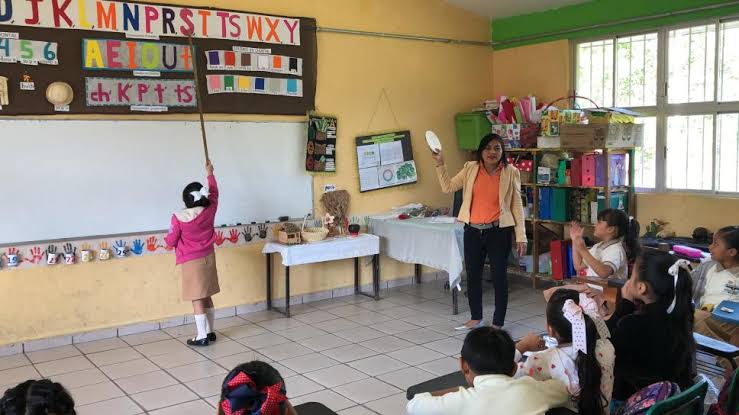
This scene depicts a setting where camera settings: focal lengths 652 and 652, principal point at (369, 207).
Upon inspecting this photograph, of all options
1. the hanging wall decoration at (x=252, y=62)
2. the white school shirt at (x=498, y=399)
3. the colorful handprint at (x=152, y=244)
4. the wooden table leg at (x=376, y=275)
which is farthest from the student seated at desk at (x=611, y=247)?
the colorful handprint at (x=152, y=244)

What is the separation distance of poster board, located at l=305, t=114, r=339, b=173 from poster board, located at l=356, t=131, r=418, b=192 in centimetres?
32

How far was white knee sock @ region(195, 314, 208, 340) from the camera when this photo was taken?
480 centimetres

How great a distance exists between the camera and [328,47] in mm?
6109

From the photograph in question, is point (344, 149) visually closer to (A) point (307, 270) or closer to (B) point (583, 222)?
(A) point (307, 270)

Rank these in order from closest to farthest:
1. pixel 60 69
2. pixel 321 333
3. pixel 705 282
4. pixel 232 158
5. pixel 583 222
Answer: pixel 705 282 < pixel 60 69 < pixel 321 333 < pixel 232 158 < pixel 583 222

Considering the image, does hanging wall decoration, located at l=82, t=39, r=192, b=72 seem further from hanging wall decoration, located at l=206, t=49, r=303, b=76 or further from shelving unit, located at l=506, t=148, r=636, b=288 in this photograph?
shelving unit, located at l=506, t=148, r=636, b=288

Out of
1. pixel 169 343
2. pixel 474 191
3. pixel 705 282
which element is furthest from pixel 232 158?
pixel 705 282

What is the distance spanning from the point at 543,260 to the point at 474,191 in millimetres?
1826

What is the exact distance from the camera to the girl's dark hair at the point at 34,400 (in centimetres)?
161

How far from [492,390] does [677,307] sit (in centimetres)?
110

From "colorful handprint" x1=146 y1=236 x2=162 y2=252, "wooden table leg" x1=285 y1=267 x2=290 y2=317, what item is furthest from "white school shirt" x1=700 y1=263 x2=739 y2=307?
"colorful handprint" x1=146 y1=236 x2=162 y2=252

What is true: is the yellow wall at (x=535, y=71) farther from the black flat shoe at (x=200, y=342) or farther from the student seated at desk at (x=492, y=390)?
the student seated at desk at (x=492, y=390)

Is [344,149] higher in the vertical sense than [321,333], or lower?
higher

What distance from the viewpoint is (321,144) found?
19.9 feet
